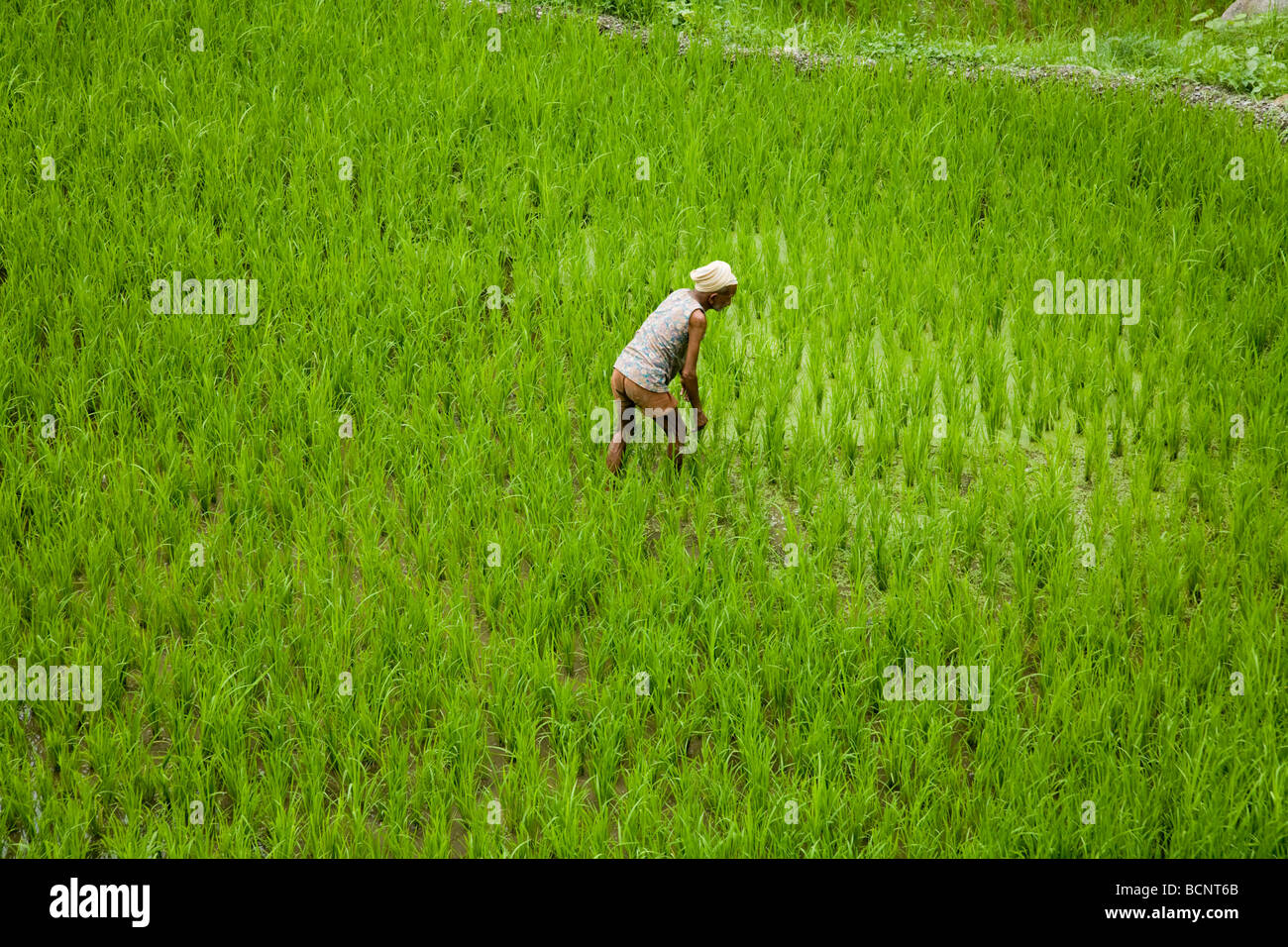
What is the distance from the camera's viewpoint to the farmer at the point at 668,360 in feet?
14.1

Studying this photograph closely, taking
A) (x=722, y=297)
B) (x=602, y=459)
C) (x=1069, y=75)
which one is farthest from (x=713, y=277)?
(x=1069, y=75)

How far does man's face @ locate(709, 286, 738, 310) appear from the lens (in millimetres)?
4340

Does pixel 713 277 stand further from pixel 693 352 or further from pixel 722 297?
pixel 693 352

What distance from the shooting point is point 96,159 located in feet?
20.0

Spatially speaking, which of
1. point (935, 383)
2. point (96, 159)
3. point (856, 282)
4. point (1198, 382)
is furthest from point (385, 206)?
point (1198, 382)

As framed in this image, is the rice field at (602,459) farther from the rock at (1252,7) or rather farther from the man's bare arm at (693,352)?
the rock at (1252,7)

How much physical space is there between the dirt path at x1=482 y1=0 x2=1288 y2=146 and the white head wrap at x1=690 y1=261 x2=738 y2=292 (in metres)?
3.88

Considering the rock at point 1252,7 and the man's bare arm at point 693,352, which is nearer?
the man's bare arm at point 693,352

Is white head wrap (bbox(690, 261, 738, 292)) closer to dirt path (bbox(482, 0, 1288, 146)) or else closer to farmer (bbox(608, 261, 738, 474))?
farmer (bbox(608, 261, 738, 474))

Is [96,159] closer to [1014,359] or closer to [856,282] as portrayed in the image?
[856,282]

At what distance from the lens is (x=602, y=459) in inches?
175

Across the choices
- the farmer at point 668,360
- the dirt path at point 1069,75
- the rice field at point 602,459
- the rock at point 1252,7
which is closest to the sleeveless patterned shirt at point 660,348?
the farmer at point 668,360

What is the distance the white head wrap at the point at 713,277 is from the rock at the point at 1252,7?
7219mm
